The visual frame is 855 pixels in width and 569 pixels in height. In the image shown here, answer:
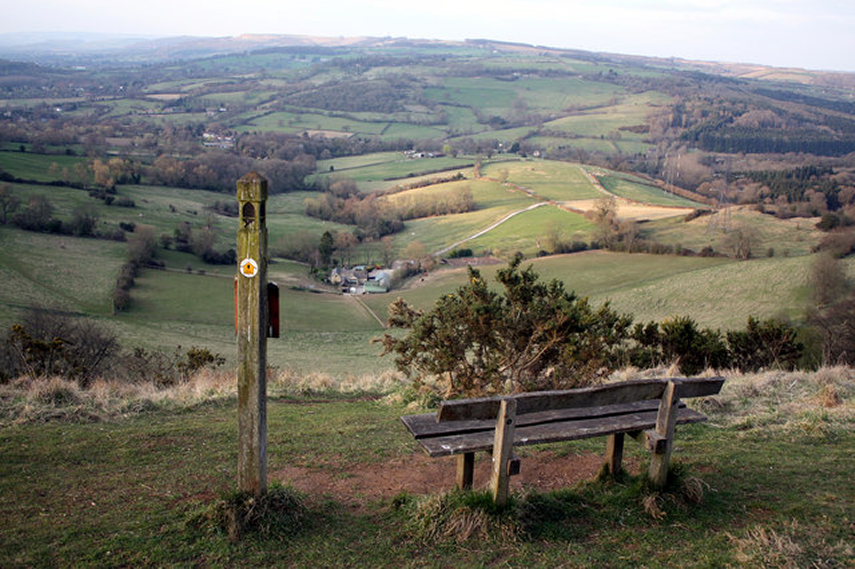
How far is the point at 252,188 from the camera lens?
5.89 metres

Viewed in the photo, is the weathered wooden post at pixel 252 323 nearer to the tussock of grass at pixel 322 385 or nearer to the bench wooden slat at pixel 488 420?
the bench wooden slat at pixel 488 420

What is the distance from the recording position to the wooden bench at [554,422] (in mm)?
5898

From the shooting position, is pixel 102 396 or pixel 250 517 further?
pixel 102 396

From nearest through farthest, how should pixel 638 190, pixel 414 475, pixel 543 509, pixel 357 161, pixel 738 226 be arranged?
1. pixel 543 509
2. pixel 414 475
3. pixel 738 226
4. pixel 638 190
5. pixel 357 161

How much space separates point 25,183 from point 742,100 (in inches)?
6150

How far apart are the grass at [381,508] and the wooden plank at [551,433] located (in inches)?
19.7

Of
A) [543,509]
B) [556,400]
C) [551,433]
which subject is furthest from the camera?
[551,433]

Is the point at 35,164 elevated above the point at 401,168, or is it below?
above

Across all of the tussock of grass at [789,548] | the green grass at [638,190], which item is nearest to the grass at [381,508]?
the tussock of grass at [789,548]

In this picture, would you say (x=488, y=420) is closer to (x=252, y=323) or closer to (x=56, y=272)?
(x=252, y=323)

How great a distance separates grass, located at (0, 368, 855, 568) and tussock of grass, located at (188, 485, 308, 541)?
7 cm

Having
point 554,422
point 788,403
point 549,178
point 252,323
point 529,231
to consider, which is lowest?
point 529,231

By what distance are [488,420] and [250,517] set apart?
249cm

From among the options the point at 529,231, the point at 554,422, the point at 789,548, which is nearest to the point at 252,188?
the point at 554,422
